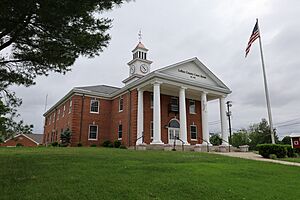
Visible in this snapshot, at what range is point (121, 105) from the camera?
27.8 m

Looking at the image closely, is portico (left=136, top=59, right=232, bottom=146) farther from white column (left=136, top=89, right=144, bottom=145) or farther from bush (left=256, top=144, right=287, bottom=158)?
bush (left=256, top=144, right=287, bottom=158)

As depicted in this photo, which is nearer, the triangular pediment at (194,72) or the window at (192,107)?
the triangular pediment at (194,72)

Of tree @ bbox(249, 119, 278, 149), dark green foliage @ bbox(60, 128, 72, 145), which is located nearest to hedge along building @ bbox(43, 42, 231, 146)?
dark green foliage @ bbox(60, 128, 72, 145)

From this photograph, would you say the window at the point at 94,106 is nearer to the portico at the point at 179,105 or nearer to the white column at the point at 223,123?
the portico at the point at 179,105

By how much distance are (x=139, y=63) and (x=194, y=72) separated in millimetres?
8650

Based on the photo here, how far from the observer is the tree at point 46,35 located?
8188mm

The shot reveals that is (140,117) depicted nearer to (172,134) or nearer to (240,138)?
(172,134)

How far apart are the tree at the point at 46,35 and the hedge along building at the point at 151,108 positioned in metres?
12.7

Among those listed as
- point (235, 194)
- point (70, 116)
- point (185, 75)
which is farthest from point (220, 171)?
point (70, 116)

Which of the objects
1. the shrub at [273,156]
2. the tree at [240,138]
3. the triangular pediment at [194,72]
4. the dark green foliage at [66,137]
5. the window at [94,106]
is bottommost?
the shrub at [273,156]

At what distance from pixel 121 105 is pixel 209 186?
20.9 m

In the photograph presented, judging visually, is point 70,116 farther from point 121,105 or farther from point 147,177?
point 147,177

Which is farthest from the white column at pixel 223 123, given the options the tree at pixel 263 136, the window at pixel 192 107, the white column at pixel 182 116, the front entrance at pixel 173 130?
the tree at pixel 263 136

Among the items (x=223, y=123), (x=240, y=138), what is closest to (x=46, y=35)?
(x=223, y=123)
